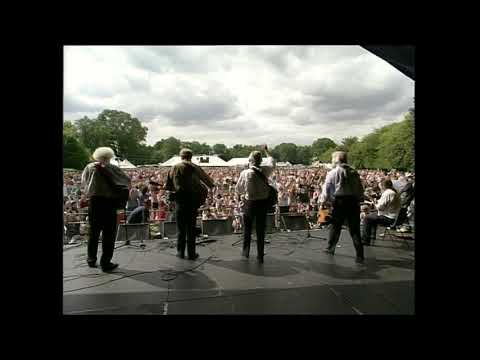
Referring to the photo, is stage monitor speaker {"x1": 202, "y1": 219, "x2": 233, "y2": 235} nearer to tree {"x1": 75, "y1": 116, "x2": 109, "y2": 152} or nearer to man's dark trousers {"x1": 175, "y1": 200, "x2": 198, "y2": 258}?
man's dark trousers {"x1": 175, "y1": 200, "x2": 198, "y2": 258}

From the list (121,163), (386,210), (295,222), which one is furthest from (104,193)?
(386,210)

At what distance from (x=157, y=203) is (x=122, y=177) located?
140 inches

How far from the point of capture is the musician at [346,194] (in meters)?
4.10

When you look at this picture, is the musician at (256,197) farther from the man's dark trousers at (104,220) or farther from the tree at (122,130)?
the tree at (122,130)

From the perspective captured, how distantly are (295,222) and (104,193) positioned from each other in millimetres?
3814

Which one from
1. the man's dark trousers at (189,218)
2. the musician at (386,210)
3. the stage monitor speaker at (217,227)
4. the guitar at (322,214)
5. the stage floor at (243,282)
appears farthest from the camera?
the guitar at (322,214)

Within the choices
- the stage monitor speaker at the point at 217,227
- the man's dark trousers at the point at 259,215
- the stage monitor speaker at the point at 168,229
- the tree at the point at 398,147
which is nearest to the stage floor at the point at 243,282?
the man's dark trousers at the point at 259,215

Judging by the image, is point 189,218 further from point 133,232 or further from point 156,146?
point 156,146

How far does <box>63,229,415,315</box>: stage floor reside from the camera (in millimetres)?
2775

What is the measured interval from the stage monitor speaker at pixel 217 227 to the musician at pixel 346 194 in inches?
84.9
